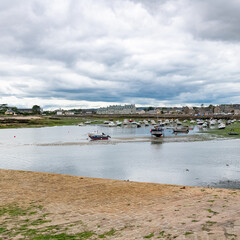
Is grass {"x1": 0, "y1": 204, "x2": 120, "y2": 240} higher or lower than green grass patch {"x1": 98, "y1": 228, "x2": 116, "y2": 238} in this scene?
lower

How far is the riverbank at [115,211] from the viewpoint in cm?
1168

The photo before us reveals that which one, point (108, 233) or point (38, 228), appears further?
point (38, 228)

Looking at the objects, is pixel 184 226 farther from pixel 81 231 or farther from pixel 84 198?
pixel 84 198

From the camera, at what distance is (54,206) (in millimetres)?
16516

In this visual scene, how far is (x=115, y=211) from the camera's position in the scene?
15.2 metres

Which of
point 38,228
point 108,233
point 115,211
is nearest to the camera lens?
point 108,233

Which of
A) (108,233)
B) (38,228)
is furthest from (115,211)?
(38,228)

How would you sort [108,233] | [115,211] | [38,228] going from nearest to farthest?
[108,233]
[38,228]
[115,211]

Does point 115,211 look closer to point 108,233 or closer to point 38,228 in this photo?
point 108,233

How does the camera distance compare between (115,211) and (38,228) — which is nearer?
(38,228)

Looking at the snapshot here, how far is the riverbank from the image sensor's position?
38.3ft

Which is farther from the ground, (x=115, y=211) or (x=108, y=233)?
(x=108, y=233)

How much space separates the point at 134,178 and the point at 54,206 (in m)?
11.5

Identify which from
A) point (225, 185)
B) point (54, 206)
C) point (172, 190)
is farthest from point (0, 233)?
point (225, 185)
